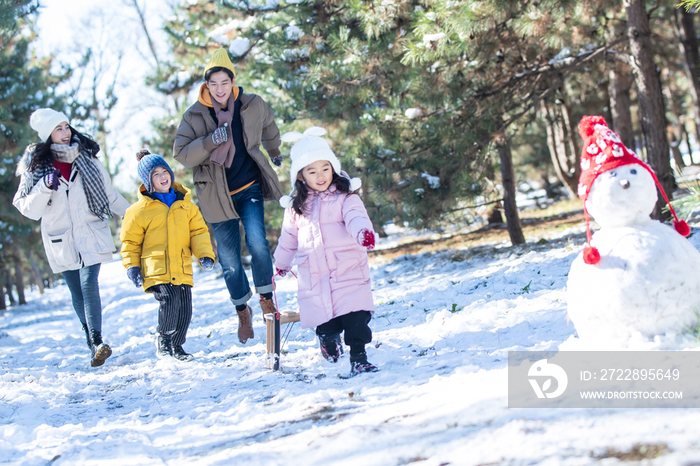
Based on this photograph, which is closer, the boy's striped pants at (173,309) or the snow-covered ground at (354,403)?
the snow-covered ground at (354,403)

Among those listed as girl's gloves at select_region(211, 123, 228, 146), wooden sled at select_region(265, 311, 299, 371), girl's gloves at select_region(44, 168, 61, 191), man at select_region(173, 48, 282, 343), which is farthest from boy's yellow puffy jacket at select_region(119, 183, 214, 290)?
wooden sled at select_region(265, 311, 299, 371)

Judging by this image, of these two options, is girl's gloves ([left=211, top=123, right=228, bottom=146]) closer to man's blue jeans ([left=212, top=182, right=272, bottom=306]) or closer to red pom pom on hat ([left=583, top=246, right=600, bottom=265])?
man's blue jeans ([left=212, top=182, right=272, bottom=306])

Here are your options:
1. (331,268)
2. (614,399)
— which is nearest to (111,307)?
(331,268)

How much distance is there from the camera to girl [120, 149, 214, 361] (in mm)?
3643

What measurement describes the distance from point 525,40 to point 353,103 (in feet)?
6.72

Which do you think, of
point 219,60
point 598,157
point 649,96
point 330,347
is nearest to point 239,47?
point 219,60

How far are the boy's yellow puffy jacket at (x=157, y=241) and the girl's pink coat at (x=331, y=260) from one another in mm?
1005

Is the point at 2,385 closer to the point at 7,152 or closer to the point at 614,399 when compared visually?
the point at 614,399

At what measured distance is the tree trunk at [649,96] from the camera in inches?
203

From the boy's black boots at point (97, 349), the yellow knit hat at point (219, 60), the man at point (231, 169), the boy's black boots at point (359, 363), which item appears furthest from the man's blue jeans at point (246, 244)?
the boy's black boots at point (359, 363)

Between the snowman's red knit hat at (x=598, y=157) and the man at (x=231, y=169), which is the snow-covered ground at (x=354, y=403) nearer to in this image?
the man at (x=231, y=169)

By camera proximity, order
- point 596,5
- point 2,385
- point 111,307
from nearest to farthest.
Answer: point 2,385
point 596,5
point 111,307

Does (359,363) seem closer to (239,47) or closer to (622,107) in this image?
(239,47)

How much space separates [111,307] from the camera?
30.7 ft
